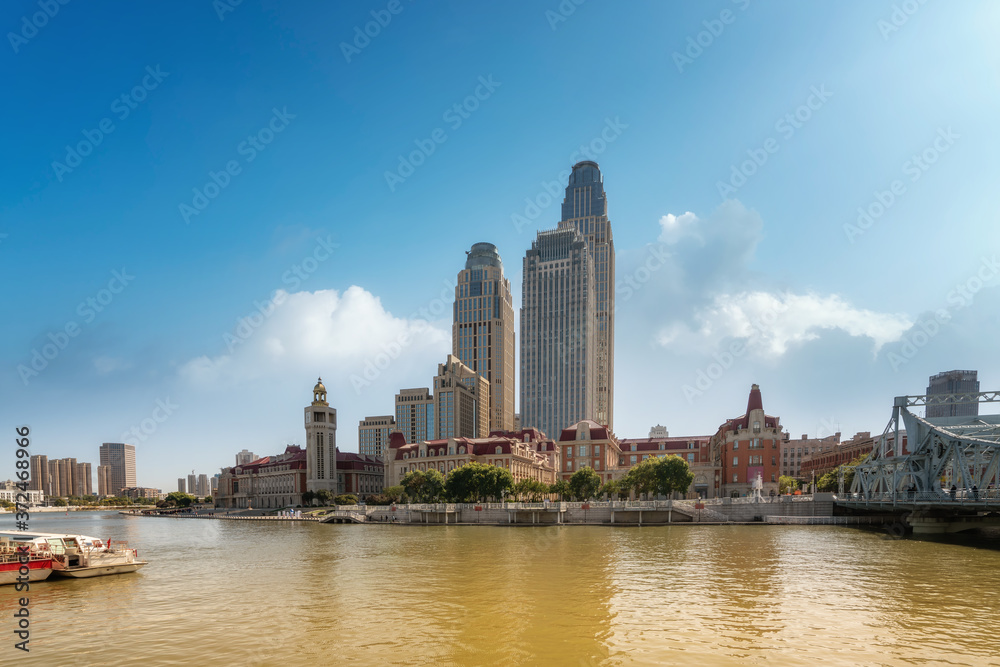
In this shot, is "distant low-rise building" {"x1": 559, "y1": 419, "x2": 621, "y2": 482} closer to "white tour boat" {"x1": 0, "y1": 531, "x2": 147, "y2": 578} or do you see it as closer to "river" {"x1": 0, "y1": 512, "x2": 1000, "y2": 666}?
"river" {"x1": 0, "y1": 512, "x2": 1000, "y2": 666}

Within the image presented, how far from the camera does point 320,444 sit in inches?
7510

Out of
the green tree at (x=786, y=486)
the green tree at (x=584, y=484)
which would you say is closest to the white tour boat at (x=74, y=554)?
the green tree at (x=584, y=484)

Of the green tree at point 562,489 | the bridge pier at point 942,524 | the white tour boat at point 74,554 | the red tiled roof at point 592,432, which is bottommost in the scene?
the green tree at point 562,489

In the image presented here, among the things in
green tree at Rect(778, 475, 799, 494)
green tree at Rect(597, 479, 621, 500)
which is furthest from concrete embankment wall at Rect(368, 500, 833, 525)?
green tree at Rect(778, 475, 799, 494)

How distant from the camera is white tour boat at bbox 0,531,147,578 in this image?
4853 cm

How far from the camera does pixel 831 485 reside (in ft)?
446

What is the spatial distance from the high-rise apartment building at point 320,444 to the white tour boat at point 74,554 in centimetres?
13830

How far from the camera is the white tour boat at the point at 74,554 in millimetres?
48531

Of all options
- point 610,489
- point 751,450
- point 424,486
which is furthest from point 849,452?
point 424,486

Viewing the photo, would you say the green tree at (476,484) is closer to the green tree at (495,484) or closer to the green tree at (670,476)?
the green tree at (495,484)

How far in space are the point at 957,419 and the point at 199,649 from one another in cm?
10265

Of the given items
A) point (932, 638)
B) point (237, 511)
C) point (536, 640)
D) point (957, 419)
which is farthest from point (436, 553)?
point (237, 511)

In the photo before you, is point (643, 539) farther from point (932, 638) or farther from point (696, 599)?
point (932, 638)

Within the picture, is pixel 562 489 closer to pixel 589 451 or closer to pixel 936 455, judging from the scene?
pixel 589 451
